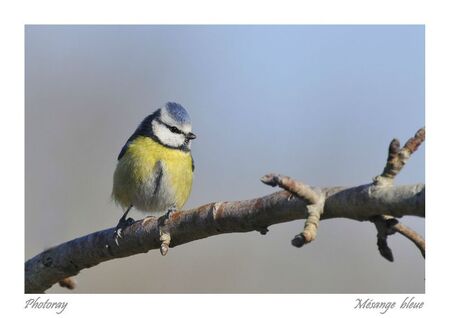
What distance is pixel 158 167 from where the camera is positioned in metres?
3.41

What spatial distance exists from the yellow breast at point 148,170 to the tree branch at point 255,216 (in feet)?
2.64

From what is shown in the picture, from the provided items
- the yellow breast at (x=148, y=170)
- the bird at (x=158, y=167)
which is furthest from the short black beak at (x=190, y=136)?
the yellow breast at (x=148, y=170)

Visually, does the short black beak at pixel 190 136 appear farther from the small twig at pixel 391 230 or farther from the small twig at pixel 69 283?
the small twig at pixel 391 230

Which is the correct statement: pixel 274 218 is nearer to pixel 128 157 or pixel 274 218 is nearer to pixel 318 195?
pixel 318 195

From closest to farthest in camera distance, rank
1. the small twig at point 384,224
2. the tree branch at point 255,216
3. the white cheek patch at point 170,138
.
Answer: the tree branch at point 255,216, the small twig at point 384,224, the white cheek patch at point 170,138

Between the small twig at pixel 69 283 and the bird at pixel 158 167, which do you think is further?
the bird at pixel 158 167

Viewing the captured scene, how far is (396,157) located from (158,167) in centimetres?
200

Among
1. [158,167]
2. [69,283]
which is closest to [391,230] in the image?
[69,283]

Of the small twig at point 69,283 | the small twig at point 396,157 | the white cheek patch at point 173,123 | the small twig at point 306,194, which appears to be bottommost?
the small twig at point 69,283

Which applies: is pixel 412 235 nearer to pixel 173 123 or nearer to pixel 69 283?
pixel 69 283

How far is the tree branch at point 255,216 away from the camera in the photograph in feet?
5.09

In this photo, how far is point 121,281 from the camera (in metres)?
3.02
